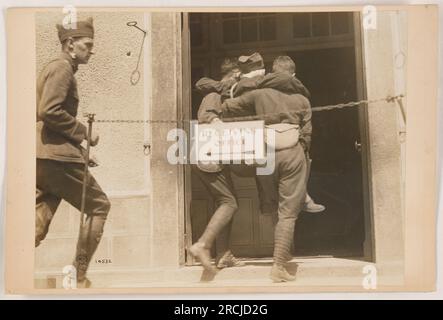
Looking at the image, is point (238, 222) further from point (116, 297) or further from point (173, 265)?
point (116, 297)

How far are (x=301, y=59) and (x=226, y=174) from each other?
428mm

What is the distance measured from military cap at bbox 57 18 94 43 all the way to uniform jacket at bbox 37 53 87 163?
0.06 meters

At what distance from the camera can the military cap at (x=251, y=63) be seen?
1.65 m

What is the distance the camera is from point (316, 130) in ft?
5.39

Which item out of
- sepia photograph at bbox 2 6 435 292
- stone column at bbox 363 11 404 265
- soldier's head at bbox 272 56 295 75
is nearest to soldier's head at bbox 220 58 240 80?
sepia photograph at bbox 2 6 435 292

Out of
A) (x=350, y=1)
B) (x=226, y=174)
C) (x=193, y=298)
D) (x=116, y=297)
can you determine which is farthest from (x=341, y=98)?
(x=116, y=297)

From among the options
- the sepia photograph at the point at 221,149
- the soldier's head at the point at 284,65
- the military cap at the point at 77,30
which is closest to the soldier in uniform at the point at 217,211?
the sepia photograph at the point at 221,149

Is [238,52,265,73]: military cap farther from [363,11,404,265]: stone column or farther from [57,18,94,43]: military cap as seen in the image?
[57,18,94,43]: military cap

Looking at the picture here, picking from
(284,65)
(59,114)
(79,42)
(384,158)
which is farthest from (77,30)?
(384,158)

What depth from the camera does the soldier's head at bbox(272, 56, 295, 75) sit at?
5.41 ft

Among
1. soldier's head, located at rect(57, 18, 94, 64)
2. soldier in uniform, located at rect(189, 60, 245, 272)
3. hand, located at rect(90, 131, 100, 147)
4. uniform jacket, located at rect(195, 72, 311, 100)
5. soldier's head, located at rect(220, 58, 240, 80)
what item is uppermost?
soldier's head, located at rect(57, 18, 94, 64)

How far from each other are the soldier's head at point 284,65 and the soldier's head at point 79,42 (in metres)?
0.58

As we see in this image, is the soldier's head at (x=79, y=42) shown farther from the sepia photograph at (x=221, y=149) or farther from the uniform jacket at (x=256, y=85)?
the uniform jacket at (x=256, y=85)

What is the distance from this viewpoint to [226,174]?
1.66m
